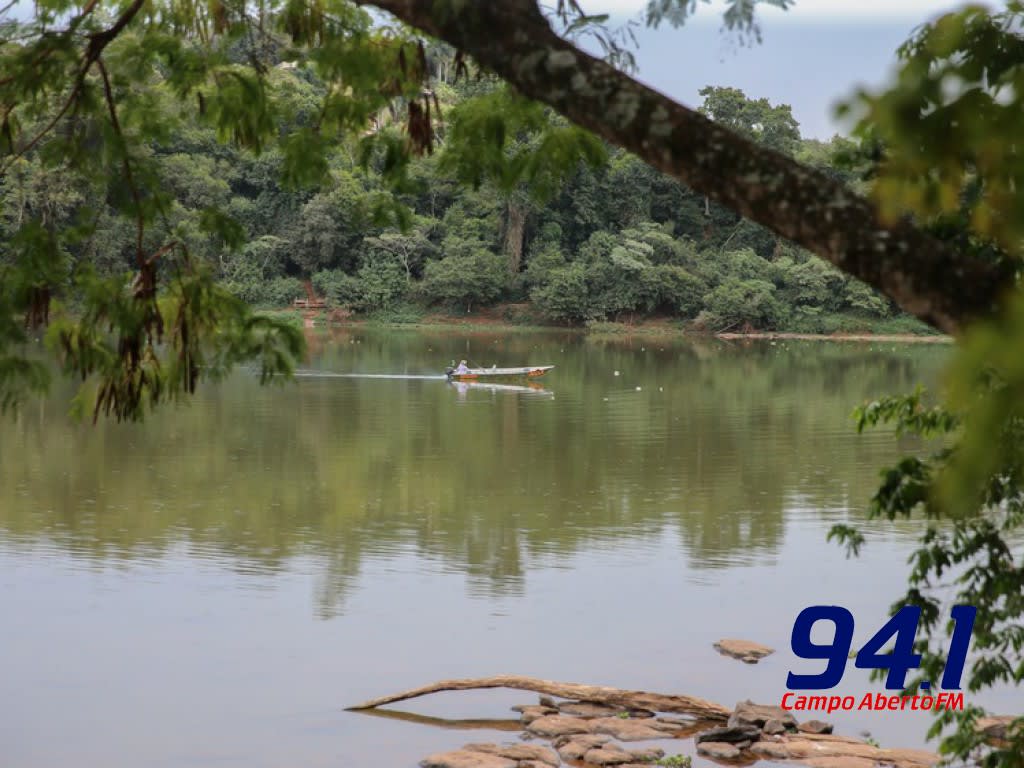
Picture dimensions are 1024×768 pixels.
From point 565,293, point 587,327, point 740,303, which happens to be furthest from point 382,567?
point 587,327

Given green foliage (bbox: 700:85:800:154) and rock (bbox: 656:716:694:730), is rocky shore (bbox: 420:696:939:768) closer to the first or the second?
rock (bbox: 656:716:694:730)

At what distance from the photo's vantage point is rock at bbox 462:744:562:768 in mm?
5316

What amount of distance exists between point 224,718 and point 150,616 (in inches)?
63.3

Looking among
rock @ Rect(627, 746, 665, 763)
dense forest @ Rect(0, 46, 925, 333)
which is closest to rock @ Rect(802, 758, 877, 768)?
rock @ Rect(627, 746, 665, 763)

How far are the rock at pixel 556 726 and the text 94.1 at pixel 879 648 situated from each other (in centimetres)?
112

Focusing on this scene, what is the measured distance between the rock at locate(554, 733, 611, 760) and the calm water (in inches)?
16.0

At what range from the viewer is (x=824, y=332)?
35.8m

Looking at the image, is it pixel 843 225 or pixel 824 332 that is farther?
pixel 824 332

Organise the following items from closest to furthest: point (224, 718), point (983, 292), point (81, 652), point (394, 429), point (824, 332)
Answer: point (983, 292)
point (224, 718)
point (81, 652)
point (394, 429)
point (824, 332)

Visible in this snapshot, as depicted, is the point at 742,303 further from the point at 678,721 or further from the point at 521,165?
the point at 521,165

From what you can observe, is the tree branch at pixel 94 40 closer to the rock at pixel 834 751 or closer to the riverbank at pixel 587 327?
the rock at pixel 834 751

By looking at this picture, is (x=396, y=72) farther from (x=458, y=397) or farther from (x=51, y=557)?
(x=458, y=397)

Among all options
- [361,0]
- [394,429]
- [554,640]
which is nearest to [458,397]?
[394,429]

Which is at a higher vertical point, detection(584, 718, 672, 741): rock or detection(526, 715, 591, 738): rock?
detection(584, 718, 672, 741): rock
